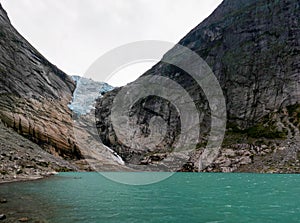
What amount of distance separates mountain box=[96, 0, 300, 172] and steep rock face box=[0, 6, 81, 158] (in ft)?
129

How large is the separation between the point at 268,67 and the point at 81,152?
111m

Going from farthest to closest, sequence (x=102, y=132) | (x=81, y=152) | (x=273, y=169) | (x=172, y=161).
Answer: (x=102, y=132), (x=172, y=161), (x=81, y=152), (x=273, y=169)

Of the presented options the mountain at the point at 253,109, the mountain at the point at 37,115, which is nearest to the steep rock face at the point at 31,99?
the mountain at the point at 37,115

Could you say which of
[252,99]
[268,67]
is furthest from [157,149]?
[268,67]

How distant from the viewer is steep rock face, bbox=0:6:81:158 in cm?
11812

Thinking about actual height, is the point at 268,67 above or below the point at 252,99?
above

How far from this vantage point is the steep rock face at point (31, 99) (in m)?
118

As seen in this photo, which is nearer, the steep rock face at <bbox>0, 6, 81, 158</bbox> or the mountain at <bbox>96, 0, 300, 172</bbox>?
the steep rock face at <bbox>0, 6, 81, 158</bbox>

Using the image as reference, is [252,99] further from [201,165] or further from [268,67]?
[201,165]

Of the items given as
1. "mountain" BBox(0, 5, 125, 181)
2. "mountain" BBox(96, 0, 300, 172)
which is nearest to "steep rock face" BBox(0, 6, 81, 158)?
"mountain" BBox(0, 5, 125, 181)

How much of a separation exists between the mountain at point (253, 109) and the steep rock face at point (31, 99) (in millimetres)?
39288

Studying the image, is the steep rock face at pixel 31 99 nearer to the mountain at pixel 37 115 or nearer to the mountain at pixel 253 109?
the mountain at pixel 37 115

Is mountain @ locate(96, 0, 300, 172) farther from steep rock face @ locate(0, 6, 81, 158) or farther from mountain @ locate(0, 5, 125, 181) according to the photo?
steep rock face @ locate(0, 6, 81, 158)

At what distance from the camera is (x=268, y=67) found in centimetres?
17638
